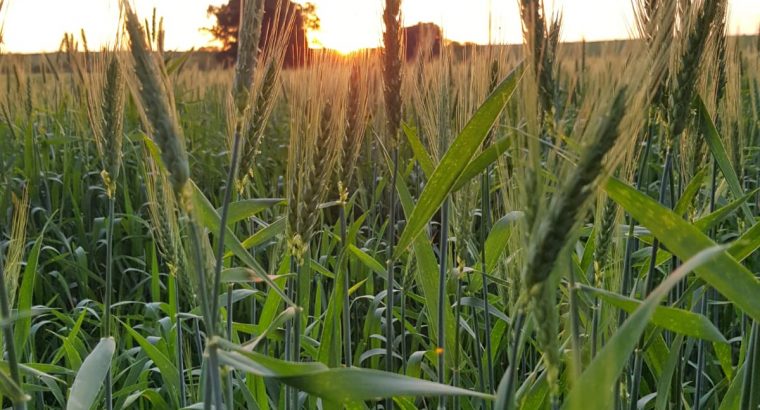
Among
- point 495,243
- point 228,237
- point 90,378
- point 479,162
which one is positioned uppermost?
point 479,162

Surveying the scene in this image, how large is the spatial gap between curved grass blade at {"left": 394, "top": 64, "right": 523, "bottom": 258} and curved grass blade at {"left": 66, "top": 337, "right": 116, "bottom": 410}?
65 cm

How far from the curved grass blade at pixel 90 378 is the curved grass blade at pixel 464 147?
25.5 inches

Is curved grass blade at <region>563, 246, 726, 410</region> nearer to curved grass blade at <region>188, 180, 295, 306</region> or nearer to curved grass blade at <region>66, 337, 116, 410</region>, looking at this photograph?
curved grass blade at <region>188, 180, 295, 306</region>

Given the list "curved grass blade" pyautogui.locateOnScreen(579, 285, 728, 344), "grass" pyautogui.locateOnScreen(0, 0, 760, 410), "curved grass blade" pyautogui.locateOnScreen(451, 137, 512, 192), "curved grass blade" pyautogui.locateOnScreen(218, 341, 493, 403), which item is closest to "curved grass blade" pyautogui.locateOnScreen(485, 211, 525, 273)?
"grass" pyautogui.locateOnScreen(0, 0, 760, 410)

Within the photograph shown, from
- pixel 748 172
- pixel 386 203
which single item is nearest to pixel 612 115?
pixel 386 203

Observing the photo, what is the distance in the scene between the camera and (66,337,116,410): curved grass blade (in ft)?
3.83

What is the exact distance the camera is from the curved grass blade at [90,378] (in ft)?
3.83

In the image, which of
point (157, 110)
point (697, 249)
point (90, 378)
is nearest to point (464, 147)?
point (697, 249)

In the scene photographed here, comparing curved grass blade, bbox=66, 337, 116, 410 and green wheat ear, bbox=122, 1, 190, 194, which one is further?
curved grass blade, bbox=66, 337, 116, 410

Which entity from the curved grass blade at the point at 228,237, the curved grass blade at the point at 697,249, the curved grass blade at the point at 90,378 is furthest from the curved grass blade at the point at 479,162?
the curved grass blade at the point at 90,378

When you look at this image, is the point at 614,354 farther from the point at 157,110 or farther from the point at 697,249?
the point at 157,110

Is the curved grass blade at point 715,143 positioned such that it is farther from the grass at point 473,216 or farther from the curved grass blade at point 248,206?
the curved grass blade at point 248,206

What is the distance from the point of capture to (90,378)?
121cm

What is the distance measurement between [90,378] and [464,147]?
77 cm
